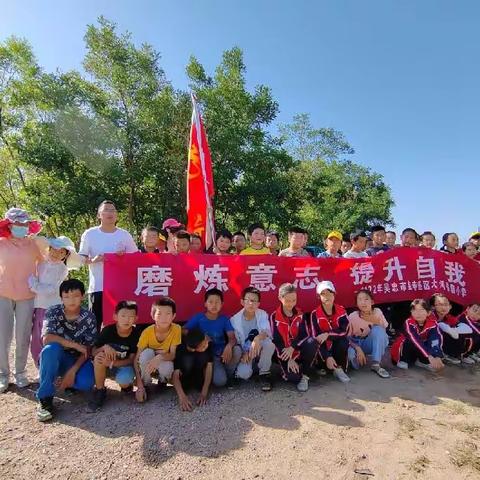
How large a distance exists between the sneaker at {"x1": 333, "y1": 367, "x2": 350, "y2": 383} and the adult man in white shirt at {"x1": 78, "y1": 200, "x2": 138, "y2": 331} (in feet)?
9.44

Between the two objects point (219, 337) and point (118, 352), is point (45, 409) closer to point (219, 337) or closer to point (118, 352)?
point (118, 352)

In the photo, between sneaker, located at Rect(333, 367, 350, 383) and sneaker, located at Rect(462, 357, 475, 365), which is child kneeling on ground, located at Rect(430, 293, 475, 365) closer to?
sneaker, located at Rect(462, 357, 475, 365)

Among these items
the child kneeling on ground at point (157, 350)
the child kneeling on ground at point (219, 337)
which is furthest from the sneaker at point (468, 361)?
the child kneeling on ground at point (157, 350)

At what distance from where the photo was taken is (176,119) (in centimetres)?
1281

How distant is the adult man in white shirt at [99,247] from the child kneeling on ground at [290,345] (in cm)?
205

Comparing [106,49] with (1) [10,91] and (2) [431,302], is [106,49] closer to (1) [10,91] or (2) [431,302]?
(1) [10,91]

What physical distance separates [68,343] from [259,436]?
207cm

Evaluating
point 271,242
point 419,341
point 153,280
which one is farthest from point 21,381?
point 419,341

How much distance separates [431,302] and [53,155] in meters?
11.0

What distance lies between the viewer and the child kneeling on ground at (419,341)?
4809 mm

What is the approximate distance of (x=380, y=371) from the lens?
15.1ft

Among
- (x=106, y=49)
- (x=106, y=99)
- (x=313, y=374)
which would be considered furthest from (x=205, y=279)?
(x=106, y=49)

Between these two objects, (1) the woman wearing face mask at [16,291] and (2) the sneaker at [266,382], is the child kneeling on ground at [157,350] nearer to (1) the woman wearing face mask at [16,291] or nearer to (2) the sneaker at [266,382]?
(2) the sneaker at [266,382]

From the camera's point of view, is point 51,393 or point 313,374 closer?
point 51,393
